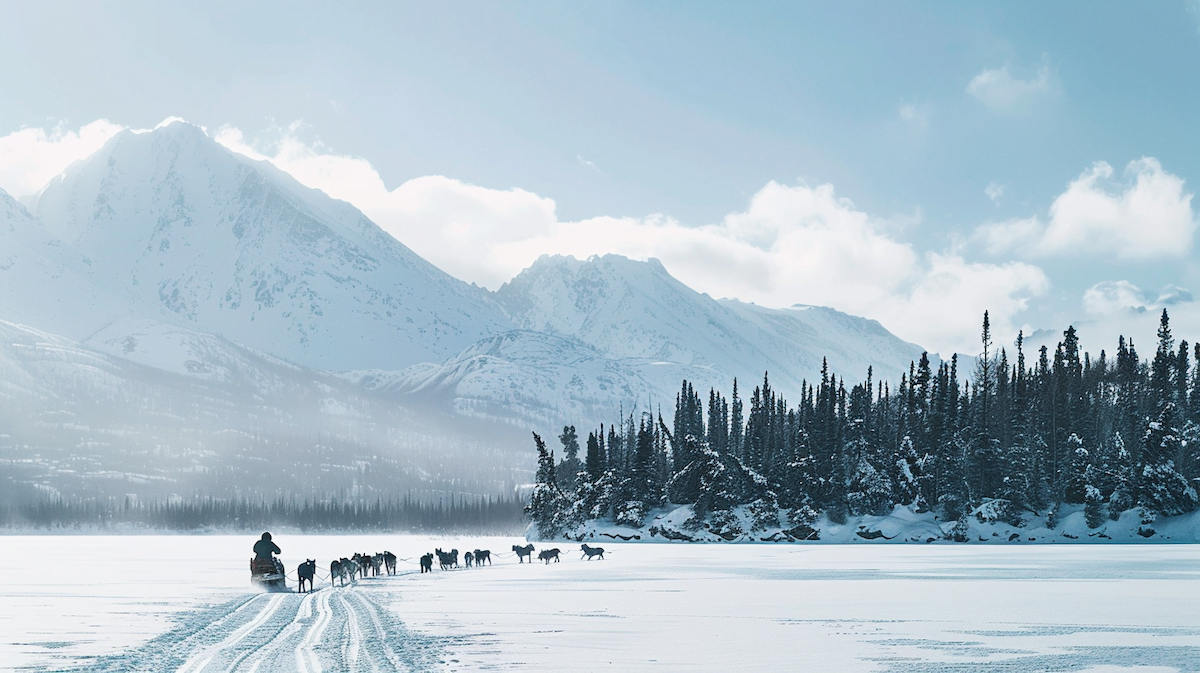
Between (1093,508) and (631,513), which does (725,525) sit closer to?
(631,513)

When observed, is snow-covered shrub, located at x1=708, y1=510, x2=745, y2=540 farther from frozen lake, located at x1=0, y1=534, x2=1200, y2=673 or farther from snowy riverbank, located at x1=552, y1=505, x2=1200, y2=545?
frozen lake, located at x1=0, y1=534, x2=1200, y2=673

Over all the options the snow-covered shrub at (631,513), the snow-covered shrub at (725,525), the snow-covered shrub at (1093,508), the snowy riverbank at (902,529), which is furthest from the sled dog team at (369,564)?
the snow-covered shrub at (1093,508)

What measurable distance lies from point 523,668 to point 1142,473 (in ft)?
419

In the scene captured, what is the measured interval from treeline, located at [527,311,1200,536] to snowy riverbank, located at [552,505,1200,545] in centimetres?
133

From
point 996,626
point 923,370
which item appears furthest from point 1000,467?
point 996,626

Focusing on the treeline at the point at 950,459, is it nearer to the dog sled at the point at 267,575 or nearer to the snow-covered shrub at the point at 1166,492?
the snow-covered shrub at the point at 1166,492

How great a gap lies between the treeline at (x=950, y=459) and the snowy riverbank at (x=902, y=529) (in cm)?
133

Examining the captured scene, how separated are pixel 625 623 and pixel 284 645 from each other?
10.3 m

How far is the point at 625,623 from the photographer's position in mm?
32781

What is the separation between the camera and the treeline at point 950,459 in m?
138

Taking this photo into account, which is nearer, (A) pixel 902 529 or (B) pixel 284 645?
(B) pixel 284 645

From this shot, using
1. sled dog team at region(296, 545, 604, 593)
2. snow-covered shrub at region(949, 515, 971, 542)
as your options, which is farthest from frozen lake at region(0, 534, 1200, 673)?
snow-covered shrub at region(949, 515, 971, 542)

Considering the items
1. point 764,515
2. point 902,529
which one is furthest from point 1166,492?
point 764,515

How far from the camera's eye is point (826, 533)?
146 m
